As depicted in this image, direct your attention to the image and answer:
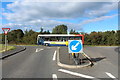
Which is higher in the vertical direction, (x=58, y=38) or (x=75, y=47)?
(x=58, y=38)

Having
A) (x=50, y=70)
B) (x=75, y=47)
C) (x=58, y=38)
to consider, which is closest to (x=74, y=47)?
(x=75, y=47)

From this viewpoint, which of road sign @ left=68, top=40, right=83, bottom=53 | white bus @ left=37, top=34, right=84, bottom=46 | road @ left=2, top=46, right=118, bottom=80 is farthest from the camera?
white bus @ left=37, top=34, right=84, bottom=46

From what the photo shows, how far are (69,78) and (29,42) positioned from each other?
4135 cm

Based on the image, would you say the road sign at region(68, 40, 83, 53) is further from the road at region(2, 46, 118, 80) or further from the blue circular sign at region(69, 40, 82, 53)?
the road at region(2, 46, 118, 80)

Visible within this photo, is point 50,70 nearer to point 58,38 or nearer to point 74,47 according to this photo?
point 74,47

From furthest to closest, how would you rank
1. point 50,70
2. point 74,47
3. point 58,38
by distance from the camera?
point 58,38, point 74,47, point 50,70

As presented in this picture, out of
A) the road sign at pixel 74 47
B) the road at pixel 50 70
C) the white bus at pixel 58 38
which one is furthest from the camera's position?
the white bus at pixel 58 38

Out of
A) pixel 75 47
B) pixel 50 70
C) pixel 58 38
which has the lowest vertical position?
pixel 50 70

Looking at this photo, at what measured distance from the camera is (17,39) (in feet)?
166

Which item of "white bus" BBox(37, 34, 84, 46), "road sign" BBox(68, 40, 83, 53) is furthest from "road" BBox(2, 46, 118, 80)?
"white bus" BBox(37, 34, 84, 46)

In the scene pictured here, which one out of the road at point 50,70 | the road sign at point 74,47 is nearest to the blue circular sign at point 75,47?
the road sign at point 74,47

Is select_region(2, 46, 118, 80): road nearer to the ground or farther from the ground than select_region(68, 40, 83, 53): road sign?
nearer to the ground

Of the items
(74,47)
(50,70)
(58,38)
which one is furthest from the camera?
(58,38)

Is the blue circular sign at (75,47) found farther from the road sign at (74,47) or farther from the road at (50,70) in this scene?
the road at (50,70)
